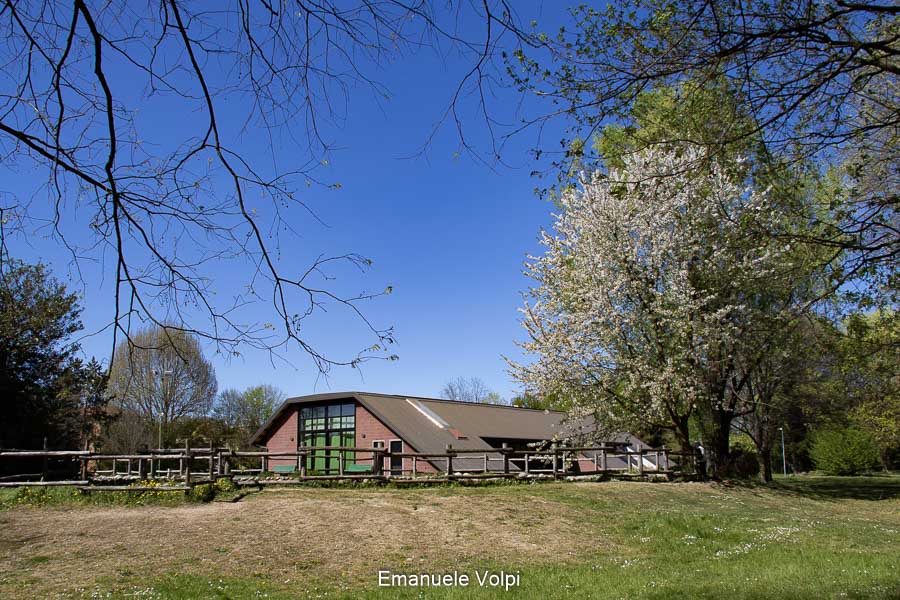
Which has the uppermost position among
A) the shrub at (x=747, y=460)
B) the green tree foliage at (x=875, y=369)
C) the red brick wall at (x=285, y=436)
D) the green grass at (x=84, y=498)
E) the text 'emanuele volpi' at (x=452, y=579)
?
the green tree foliage at (x=875, y=369)

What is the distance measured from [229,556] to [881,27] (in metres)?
13.1

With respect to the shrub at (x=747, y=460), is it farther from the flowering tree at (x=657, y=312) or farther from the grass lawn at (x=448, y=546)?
the grass lawn at (x=448, y=546)

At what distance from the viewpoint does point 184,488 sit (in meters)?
18.7

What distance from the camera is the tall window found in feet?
115

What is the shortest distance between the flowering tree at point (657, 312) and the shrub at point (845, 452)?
26.8 m

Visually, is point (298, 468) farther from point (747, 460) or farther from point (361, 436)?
point (747, 460)

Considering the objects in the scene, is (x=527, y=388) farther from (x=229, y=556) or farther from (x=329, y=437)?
(x=229, y=556)

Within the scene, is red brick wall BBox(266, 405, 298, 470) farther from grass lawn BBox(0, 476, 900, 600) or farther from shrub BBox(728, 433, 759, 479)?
shrub BBox(728, 433, 759, 479)

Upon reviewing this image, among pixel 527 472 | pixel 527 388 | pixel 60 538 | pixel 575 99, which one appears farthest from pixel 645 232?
pixel 60 538

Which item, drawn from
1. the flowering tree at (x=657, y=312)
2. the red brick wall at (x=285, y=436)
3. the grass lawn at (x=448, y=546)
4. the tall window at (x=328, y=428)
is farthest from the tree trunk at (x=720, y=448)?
the red brick wall at (x=285, y=436)

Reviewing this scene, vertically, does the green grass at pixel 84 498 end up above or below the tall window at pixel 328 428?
below

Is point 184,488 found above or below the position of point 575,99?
below

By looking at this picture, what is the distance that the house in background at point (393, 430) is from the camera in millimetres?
32125

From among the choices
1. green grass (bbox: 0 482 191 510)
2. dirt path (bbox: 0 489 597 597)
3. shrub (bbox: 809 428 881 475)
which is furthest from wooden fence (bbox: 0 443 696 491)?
shrub (bbox: 809 428 881 475)
